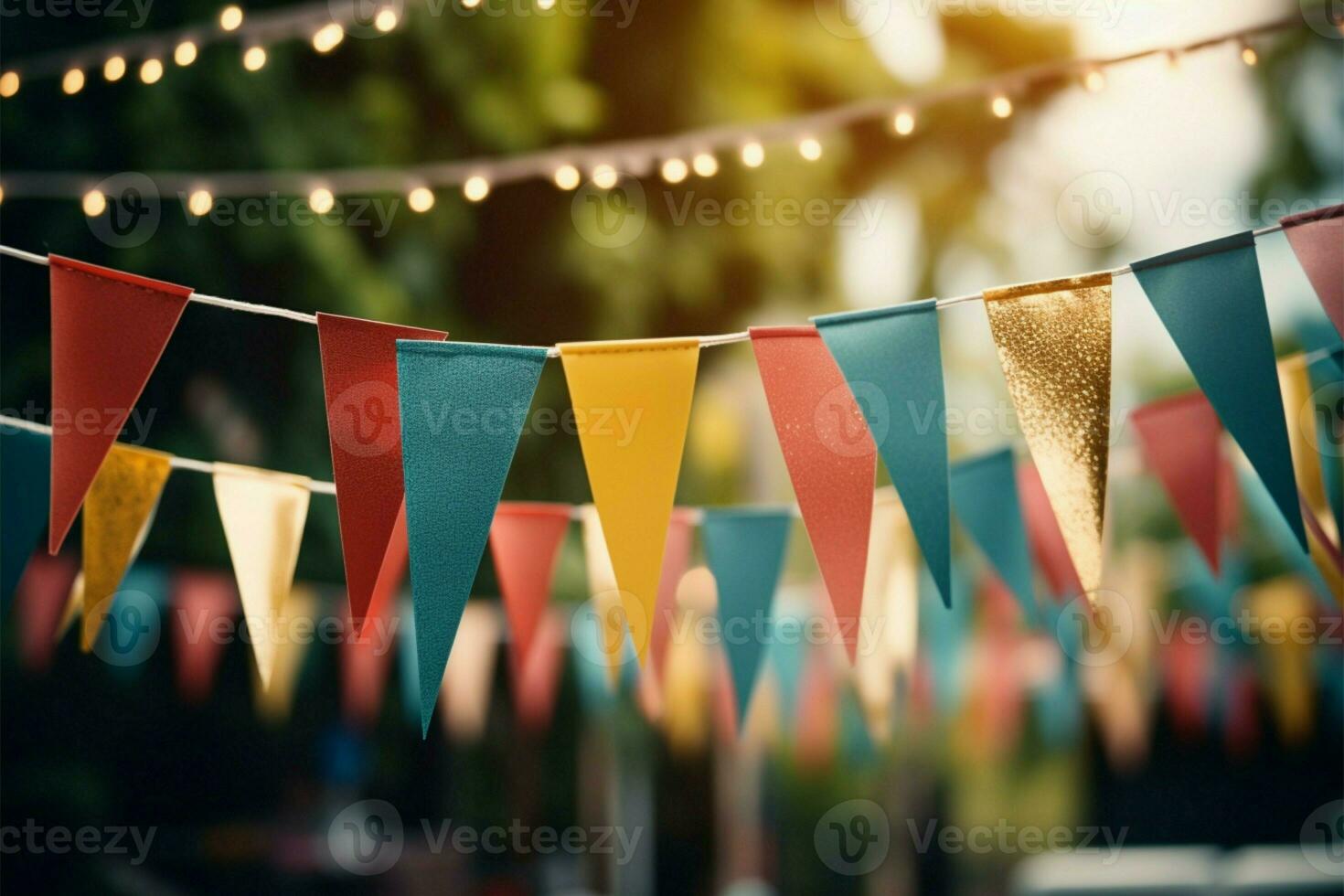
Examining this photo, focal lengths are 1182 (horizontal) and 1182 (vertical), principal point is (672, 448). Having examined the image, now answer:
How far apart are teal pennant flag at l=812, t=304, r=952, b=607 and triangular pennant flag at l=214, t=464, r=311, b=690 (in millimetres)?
1003

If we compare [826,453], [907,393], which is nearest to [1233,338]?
[907,393]

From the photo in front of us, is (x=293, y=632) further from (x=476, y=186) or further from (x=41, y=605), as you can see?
(x=476, y=186)

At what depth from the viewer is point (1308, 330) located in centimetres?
221

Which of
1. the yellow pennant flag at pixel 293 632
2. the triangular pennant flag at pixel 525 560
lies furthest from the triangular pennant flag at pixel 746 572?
the yellow pennant flag at pixel 293 632

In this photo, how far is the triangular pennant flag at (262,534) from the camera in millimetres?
1988

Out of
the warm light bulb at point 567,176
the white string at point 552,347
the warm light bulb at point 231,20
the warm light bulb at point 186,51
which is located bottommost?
the white string at point 552,347

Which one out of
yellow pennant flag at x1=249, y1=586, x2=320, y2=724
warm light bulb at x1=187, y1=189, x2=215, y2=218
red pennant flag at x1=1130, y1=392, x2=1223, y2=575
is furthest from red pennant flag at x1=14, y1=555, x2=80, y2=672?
red pennant flag at x1=1130, y1=392, x2=1223, y2=575

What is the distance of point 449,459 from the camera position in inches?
59.9

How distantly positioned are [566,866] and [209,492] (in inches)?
127

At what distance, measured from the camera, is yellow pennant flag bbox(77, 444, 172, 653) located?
1.88 meters

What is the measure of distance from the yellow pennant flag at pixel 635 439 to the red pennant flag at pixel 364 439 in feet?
0.72

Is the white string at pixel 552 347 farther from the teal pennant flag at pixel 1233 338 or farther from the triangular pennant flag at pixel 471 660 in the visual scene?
the triangular pennant flag at pixel 471 660

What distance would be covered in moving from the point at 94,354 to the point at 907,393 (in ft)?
3.52

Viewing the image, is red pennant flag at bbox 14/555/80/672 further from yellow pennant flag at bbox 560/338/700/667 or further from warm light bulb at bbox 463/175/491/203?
yellow pennant flag at bbox 560/338/700/667
